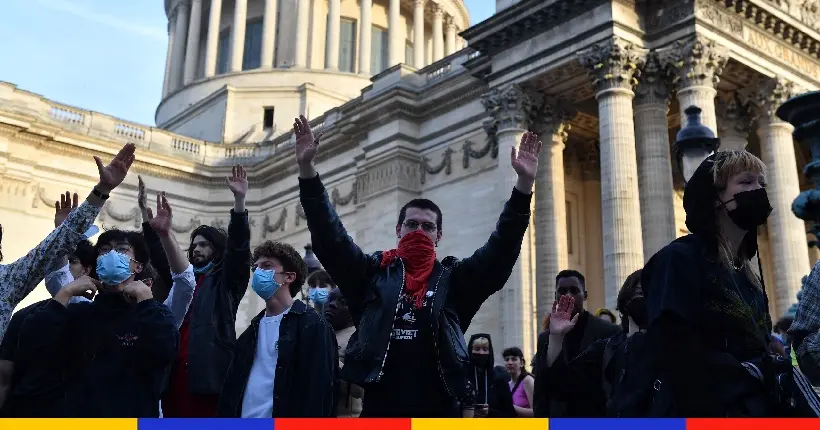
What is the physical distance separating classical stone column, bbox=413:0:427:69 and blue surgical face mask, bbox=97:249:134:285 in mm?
42244

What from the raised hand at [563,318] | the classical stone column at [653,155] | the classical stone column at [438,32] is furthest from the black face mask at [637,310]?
the classical stone column at [438,32]

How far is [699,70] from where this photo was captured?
59.0 feet

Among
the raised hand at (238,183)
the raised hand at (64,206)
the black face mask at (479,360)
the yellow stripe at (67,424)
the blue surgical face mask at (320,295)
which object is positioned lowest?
the yellow stripe at (67,424)

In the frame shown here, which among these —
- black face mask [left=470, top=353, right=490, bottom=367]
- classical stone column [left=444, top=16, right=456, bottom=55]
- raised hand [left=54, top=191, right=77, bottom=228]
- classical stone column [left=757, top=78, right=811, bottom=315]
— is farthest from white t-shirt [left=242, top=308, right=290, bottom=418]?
classical stone column [left=444, top=16, right=456, bottom=55]

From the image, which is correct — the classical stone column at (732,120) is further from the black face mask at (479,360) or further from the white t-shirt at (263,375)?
the white t-shirt at (263,375)

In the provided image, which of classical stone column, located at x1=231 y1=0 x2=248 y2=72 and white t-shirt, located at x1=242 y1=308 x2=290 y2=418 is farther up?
classical stone column, located at x1=231 y1=0 x2=248 y2=72

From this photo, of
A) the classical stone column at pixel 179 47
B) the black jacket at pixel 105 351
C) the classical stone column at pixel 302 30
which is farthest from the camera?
the classical stone column at pixel 179 47

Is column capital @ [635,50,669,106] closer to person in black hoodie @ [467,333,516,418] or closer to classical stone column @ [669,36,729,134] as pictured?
classical stone column @ [669,36,729,134]

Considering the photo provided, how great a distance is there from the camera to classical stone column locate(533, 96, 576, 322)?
68.2 feet

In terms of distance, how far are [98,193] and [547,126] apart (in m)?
18.3

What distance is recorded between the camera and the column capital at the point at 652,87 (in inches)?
755

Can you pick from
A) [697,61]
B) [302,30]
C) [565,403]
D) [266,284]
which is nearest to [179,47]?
[302,30]

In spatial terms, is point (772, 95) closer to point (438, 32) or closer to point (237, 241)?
point (237, 241)

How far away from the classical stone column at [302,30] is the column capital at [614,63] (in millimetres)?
26100
